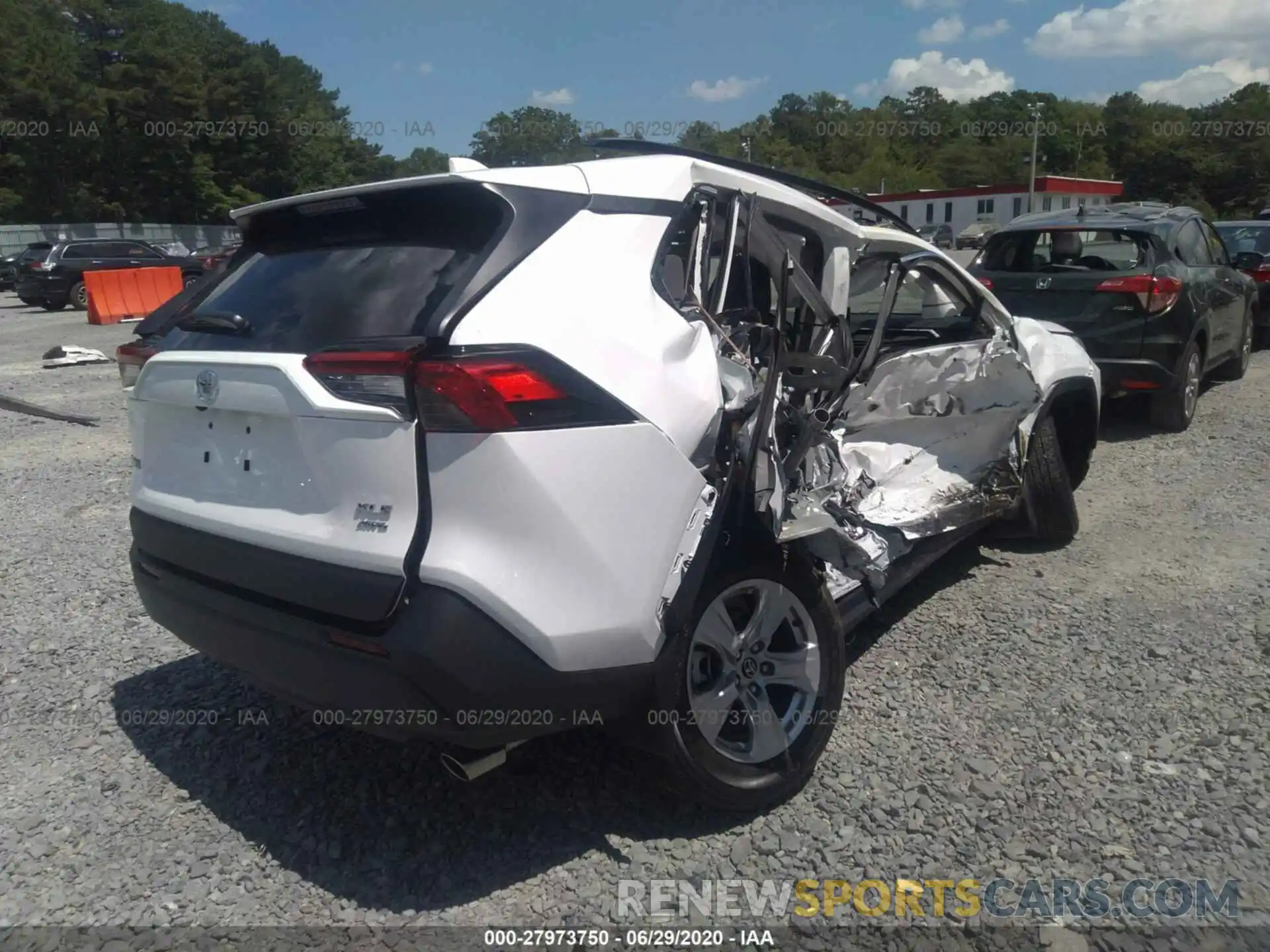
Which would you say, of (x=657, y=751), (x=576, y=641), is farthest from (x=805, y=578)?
(x=576, y=641)

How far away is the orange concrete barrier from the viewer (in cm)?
2147

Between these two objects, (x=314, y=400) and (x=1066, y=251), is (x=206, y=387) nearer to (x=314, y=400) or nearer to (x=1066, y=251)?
(x=314, y=400)

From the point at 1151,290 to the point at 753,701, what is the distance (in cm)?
591

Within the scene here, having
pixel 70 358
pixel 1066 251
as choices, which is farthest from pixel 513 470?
pixel 70 358

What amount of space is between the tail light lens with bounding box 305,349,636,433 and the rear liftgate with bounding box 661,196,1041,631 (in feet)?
1.76

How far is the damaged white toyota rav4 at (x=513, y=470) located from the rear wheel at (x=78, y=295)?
25.5 meters

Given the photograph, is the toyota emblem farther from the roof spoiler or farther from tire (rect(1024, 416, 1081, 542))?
tire (rect(1024, 416, 1081, 542))

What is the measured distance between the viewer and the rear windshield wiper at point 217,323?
2.81m

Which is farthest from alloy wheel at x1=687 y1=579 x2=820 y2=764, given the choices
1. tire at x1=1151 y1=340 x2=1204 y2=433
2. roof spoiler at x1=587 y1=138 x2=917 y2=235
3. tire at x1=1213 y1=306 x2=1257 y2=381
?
tire at x1=1213 y1=306 x2=1257 y2=381

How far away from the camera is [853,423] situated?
15.3 feet

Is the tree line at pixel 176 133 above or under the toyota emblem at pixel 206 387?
above

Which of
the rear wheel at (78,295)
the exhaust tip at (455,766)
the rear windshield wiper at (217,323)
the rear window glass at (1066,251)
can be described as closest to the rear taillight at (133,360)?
the rear windshield wiper at (217,323)

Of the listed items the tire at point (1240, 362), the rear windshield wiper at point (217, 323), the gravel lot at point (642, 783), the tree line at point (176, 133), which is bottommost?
the gravel lot at point (642, 783)

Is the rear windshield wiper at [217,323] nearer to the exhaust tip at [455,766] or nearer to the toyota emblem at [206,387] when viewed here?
the toyota emblem at [206,387]
